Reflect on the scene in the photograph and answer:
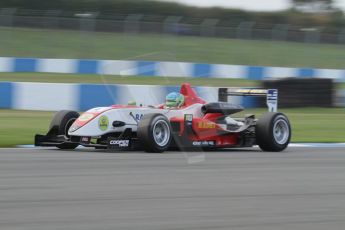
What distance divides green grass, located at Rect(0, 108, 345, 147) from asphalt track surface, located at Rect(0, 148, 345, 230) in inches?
98.1

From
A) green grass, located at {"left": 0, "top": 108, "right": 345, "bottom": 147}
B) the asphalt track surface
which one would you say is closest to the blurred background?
green grass, located at {"left": 0, "top": 108, "right": 345, "bottom": 147}

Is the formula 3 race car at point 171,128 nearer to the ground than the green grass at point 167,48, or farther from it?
nearer to the ground

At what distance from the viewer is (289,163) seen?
8.76 metres

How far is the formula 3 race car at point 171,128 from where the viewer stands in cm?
928

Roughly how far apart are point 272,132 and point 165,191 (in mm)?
4162

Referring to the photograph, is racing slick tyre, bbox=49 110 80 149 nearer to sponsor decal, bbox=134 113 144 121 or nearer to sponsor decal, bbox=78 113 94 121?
sponsor decal, bbox=78 113 94 121

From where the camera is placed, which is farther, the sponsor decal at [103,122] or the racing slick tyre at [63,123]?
the racing slick tyre at [63,123]

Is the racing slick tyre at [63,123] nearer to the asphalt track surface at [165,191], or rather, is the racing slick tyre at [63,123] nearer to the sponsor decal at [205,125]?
the asphalt track surface at [165,191]

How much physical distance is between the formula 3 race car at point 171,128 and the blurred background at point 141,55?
1822 millimetres

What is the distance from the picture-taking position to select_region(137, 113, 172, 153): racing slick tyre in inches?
356

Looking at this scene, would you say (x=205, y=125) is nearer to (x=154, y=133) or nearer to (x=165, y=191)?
(x=154, y=133)

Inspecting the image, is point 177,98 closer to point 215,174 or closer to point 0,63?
point 215,174

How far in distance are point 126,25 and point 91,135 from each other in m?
20.0

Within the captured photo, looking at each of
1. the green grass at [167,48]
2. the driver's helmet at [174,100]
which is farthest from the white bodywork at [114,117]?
the green grass at [167,48]
